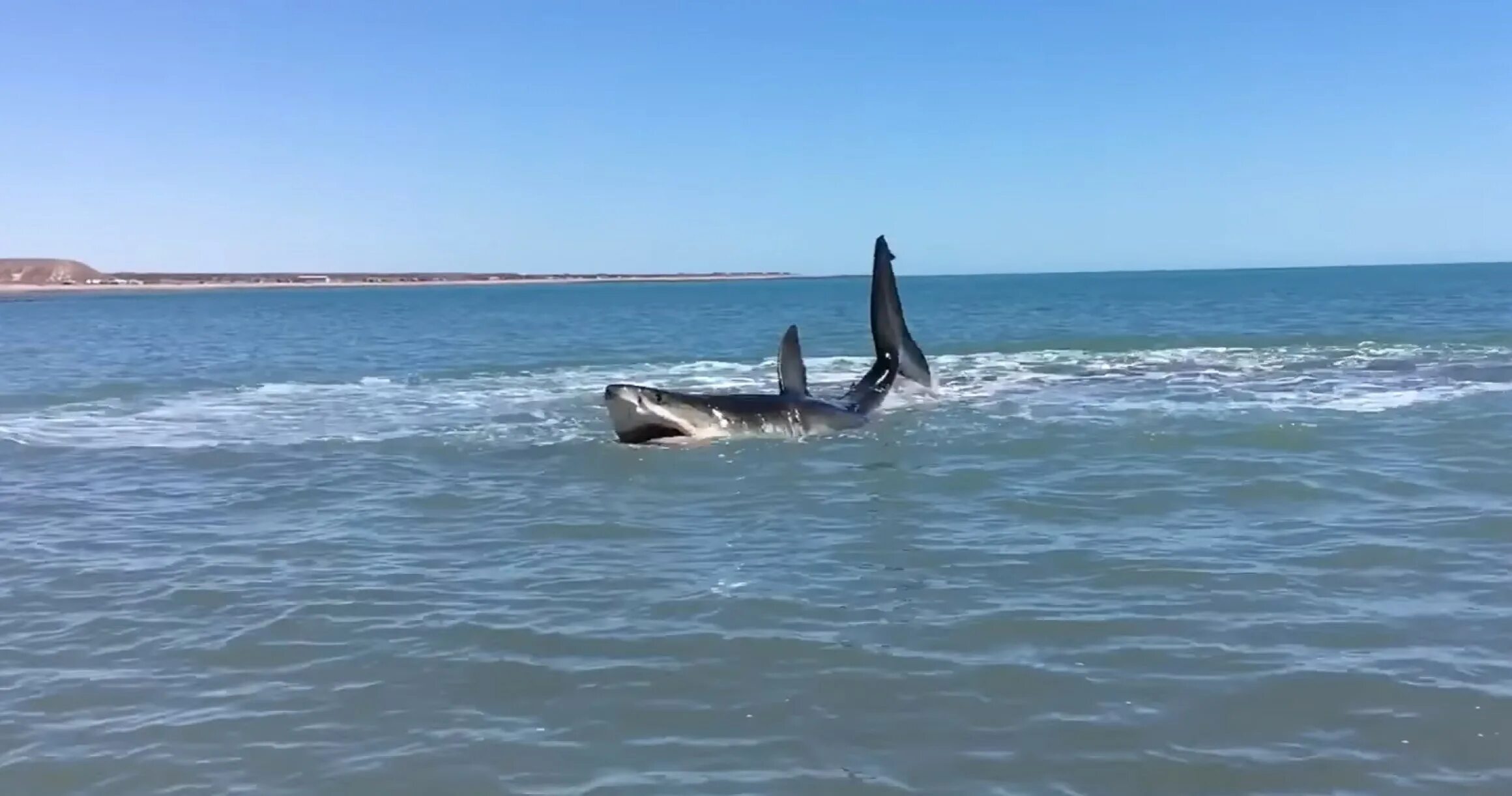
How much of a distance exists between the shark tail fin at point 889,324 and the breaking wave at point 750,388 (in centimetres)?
49

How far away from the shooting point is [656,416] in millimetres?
16531

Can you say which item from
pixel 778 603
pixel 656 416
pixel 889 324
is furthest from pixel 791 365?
pixel 778 603

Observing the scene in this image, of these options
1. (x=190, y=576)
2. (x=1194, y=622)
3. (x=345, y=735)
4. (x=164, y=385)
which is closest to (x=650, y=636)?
(x=345, y=735)

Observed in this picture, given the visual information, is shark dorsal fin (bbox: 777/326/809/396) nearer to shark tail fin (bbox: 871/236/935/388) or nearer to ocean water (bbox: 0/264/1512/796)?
ocean water (bbox: 0/264/1512/796)

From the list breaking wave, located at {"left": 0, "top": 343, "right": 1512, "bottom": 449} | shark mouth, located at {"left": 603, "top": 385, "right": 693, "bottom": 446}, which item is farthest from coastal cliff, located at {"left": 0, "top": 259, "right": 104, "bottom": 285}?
shark mouth, located at {"left": 603, "top": 385, "right": 693, "bottom": 446}

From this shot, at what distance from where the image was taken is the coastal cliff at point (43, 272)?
6176 inches

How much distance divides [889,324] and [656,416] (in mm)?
5945

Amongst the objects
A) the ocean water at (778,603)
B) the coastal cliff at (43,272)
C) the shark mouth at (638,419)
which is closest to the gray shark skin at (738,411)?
the shark mouth at (638,419)

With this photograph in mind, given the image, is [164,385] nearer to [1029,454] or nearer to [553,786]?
[1029,454]

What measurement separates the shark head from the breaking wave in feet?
3.66

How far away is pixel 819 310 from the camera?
81.3 metres

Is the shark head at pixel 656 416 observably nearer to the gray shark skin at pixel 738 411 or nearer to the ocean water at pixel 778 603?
→ the gray shark skin at pixel 738 411

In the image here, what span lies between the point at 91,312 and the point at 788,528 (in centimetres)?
8408

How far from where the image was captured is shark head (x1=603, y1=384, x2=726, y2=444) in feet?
54.1
